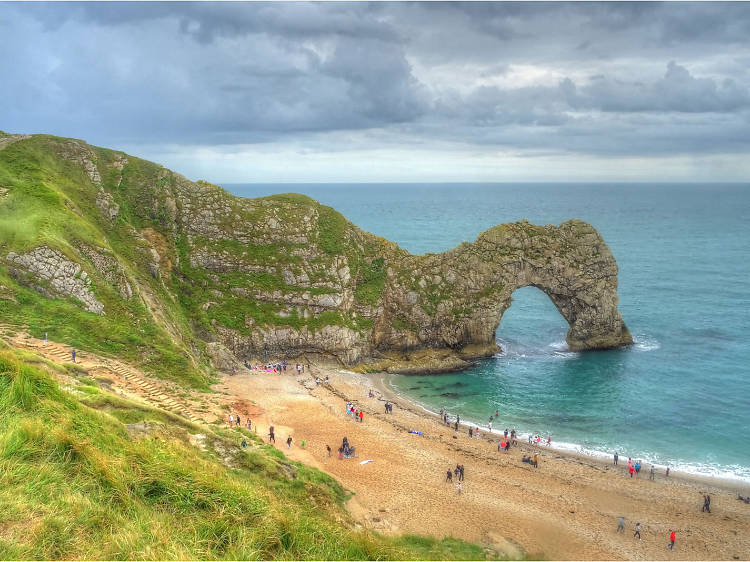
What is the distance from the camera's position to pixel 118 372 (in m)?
31.2

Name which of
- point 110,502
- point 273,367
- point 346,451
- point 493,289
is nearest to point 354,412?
point 346,451

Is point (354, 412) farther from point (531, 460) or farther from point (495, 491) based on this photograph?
point (531, 460)

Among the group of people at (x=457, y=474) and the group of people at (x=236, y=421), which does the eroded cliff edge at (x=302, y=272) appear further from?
the group of people at (x=457, y=474)

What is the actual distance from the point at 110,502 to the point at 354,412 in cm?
3272

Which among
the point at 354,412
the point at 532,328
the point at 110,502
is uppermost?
the point at 110,502

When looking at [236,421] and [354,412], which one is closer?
[236,421]

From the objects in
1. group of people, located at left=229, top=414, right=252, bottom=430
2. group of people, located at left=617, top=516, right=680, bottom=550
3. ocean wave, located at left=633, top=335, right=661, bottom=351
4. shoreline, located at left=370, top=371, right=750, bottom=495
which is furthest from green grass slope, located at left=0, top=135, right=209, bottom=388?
ocean wave, located at left=633, top=335, right=661, bottom=351

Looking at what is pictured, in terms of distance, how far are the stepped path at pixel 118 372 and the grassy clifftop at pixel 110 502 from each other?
47.8 feet

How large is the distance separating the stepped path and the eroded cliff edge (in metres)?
12.0

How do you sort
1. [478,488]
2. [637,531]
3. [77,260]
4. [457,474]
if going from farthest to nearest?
[77,260] < [457,474] < [478,488] < [637,531]

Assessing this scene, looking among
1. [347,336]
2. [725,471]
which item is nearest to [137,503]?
[725,471]

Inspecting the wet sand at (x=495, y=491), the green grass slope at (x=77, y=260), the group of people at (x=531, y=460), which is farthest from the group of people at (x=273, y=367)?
the group of people at (x=531, y=460)

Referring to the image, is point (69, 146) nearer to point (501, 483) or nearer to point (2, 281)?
point (2, 281)

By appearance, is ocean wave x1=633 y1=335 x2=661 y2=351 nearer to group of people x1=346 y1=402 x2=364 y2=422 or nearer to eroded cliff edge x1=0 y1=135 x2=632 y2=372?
eroded cliff edge x1=0 y1=135 x2=632 y2=372
